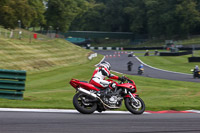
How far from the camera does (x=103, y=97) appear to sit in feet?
34.7

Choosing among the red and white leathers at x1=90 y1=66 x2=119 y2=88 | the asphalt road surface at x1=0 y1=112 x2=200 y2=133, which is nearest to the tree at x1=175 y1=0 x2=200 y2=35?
the red and white leathers at x1=90 y1=66 x2=119 y2=88

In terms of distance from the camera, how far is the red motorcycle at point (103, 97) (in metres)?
10.2

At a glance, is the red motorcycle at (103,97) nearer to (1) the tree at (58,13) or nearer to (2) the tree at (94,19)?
(1) the tree at (58,13)

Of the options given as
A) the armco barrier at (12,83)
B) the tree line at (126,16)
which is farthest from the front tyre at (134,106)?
the tree line at (126,16)

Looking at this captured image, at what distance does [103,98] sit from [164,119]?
1997 millimetres

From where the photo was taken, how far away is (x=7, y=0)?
95.5 feet

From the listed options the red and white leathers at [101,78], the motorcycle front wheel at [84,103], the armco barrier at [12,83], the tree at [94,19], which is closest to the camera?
the motorcycle front wheel at [84,103]

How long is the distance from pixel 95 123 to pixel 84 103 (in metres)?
1.67

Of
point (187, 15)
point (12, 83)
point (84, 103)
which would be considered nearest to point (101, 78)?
point (84, 103)

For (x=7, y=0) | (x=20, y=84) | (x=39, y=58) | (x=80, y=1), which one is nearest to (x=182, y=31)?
(x=80, y=1)

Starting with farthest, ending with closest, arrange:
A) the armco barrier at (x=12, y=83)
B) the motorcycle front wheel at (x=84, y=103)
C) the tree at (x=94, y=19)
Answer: the tree at (x=94, y=19) < the armco barrier at (x=12, y=83) < the motorcycle front wheel at (x=84, y=103)

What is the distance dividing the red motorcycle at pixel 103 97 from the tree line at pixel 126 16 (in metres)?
51.5

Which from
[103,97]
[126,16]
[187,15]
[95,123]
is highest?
[187,15]

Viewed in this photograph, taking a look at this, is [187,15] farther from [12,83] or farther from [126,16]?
[12,83]
